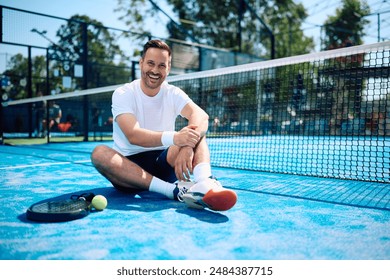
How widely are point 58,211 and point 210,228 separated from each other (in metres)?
0.95

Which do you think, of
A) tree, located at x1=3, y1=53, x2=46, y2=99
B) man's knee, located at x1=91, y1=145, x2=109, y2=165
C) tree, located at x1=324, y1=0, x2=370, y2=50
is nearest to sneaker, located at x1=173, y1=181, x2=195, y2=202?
man's knee, located at x1=91, y1=145, x2=109, y2=165

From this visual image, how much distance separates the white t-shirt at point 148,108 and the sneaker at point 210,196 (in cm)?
83

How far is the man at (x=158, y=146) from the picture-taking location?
7.49 feet

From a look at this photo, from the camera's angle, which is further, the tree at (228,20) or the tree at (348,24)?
the tree at (228,20)

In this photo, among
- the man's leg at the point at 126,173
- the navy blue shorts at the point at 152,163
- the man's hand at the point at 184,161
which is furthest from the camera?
the navy blue shorts at the point at 152,163

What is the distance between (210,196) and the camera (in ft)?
6.75

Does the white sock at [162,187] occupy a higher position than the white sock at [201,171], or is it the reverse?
the white sock at [201,171]

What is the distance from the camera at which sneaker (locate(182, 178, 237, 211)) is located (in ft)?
6.66

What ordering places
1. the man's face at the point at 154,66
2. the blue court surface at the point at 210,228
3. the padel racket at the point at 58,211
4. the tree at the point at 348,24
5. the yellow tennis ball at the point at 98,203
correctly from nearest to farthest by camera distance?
the blue court surface at the point at 210,228, the padel racket at the point at 58,211, the yellow tennis ball at the point at 98,203, the man's face at the point at 154,66, the tree at the point at 348,24

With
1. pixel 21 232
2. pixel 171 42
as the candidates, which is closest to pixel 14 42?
pixel 171 42

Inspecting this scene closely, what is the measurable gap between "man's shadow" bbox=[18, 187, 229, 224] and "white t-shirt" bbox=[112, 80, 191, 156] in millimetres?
388

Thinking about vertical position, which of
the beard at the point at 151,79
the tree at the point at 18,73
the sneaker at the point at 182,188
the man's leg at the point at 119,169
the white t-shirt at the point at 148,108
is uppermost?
the tree at the point at 18,73

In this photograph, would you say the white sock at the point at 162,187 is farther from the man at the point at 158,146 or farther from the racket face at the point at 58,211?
the racket face at the point at 58,211

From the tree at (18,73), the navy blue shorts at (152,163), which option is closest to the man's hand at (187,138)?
the navy blue shorts at (152,163)
